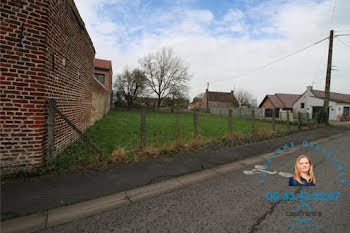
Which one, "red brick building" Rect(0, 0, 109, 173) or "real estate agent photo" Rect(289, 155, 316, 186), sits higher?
"red brick building" Rect(0, 0, 109, 173)

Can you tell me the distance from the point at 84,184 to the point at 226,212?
257 cm

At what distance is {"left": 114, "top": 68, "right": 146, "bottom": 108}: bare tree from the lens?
3553 cm

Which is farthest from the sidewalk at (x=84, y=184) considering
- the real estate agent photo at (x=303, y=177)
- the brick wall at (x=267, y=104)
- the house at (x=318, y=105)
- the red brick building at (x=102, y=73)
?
the brick wall at (x=267, y=104)

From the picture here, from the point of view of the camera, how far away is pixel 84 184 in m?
3.07

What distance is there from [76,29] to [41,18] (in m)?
2.50

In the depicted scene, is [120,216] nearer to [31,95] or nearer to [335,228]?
[335,228]

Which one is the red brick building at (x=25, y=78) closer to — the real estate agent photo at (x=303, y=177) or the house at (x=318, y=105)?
the real estate agent photo at (x=303, y=177)

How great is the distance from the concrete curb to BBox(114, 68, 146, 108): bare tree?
34.1m

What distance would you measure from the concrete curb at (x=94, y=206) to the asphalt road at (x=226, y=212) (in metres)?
0.14

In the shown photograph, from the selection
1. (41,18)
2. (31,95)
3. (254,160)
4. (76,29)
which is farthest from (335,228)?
(76,29)

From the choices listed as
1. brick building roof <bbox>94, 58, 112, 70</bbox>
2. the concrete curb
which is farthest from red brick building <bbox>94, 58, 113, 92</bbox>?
the concrete curb

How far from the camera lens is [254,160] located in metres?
4.93

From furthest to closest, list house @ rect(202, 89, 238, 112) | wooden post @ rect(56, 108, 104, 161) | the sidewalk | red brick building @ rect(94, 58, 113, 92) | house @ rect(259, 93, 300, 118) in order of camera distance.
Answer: house @ rect(202, 89, 238, 112), house @ rect(259, 93, 300, 118), red brick building @ rect(94, 58, 113, 92), wooden post @ rect(56, 108, 104, 161), the sidewalk

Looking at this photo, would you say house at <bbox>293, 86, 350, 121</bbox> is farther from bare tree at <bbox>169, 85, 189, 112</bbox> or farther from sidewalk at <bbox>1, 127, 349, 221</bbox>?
sidewalk at <bbox>1, 127, 349, 221</bbox>
